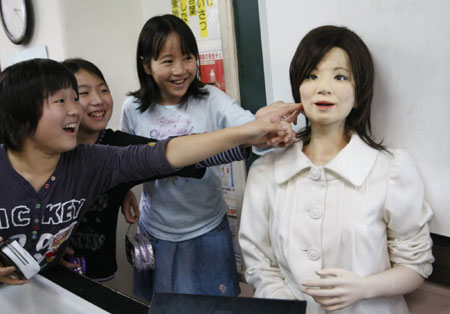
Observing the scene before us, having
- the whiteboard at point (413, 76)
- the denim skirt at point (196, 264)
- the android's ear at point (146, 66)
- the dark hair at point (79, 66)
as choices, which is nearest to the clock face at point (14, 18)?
the dark hair at point (79, 66)

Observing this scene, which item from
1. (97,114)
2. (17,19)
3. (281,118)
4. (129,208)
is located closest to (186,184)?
(129,208)

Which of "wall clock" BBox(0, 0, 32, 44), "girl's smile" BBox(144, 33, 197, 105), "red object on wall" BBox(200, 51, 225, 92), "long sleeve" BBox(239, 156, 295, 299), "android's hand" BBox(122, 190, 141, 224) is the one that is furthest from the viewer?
"wall clock" BBox(0, 0, 32, 44)

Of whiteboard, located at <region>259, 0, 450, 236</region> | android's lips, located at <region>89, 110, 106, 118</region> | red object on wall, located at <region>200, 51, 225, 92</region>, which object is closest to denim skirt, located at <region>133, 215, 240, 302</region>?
android's lips, located at <region>89, 110, 106, 118</region>

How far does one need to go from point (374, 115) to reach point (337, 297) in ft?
1.36

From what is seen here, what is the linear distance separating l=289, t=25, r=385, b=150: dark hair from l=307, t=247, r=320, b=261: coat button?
0.26m

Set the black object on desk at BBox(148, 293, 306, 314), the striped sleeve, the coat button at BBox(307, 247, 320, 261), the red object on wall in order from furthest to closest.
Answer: the red object on wall < the striped sleeve < the coat button at BBox(307, 247, 320, 261) < the black object on desk at BBox(148, 293, 306, 314)

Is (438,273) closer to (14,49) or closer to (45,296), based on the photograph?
(45,296)

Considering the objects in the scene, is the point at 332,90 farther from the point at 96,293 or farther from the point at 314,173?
the point at 96,293

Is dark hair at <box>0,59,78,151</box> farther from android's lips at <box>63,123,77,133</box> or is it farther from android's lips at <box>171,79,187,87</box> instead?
android's lips at <box>171,79,187,87</box>

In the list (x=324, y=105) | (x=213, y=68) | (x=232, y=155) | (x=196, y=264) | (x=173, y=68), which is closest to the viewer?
(x=324, y=105)

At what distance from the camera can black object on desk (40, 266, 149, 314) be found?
2.39ft

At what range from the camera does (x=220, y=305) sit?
1.84ft

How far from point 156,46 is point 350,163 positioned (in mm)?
730

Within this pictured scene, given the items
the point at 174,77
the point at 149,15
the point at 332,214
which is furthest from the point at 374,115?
the point at 149,15
